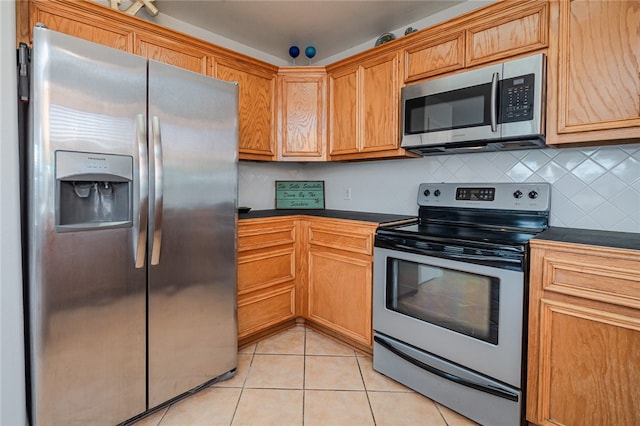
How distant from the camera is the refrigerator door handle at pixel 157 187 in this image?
149 centimetres

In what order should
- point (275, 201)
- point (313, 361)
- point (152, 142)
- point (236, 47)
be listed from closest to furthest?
1. point (152, 142)
2. point (313, 361)
3. point (236, 47)
4. point (275, 201)

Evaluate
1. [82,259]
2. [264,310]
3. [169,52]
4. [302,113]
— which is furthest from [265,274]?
[169,52]

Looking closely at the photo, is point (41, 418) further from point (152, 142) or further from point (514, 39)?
point (514, 39)

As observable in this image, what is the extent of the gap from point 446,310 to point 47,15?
2538 millimetres

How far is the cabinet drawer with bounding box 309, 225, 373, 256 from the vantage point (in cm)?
212

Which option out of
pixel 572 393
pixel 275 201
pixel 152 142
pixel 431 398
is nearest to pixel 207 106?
pixel 152 142

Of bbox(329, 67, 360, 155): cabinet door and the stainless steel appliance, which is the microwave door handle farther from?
bbox(329, 67, 360, 155): cabinet door

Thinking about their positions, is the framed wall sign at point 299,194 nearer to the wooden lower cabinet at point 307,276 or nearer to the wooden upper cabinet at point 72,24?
the wooden lower cabinet at point 307,276

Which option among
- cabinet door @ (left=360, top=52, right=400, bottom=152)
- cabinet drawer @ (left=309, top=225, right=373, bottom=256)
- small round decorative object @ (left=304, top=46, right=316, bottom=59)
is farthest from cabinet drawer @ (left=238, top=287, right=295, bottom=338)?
small round decorative object @ (left=304, top=46, right=316, bottom=59)

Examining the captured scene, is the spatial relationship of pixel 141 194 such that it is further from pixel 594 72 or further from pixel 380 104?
pixel 594 72

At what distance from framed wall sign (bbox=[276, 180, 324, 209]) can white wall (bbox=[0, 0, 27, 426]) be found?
1.94 meters

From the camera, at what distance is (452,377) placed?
1634mm

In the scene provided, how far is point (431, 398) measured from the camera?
68.6 inches

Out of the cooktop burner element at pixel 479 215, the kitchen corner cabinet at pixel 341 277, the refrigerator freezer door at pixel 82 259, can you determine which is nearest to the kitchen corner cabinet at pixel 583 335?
the cooktop burner element at pixel 479 215
